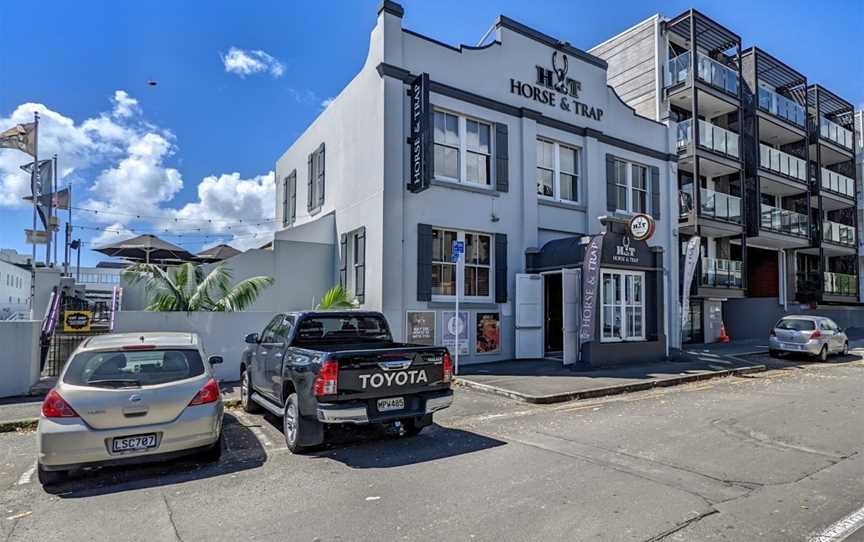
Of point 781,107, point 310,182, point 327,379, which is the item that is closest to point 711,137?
point 781,107

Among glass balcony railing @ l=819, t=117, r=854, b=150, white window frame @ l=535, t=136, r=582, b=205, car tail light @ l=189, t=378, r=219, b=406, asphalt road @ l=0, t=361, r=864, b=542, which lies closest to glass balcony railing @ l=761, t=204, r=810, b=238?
glass balcony railing @ l=819, t=117, r=854, b=150

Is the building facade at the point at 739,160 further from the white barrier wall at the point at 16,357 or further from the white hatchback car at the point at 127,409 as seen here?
the white barrier wall at the point at 16,357

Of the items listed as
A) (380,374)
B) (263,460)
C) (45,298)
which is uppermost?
(45,298)

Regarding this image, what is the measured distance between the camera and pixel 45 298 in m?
13.2

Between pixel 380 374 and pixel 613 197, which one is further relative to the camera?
pixel 613 197

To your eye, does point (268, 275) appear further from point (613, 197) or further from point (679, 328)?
point (679, 328)

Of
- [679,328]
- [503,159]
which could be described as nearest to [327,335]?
[503,159]

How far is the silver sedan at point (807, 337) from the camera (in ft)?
57.9

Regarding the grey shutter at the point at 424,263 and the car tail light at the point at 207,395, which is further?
the grey shutter at the point at 424,263

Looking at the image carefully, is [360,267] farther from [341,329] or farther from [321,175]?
[341,329]

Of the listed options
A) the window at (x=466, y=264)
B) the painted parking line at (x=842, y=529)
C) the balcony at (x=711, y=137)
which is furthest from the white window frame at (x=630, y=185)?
the painted parking line at (x=842, y=529)

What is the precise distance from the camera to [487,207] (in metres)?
14.8

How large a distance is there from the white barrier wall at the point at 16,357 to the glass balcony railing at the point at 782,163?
28.4 m

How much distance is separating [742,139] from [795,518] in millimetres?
24238
